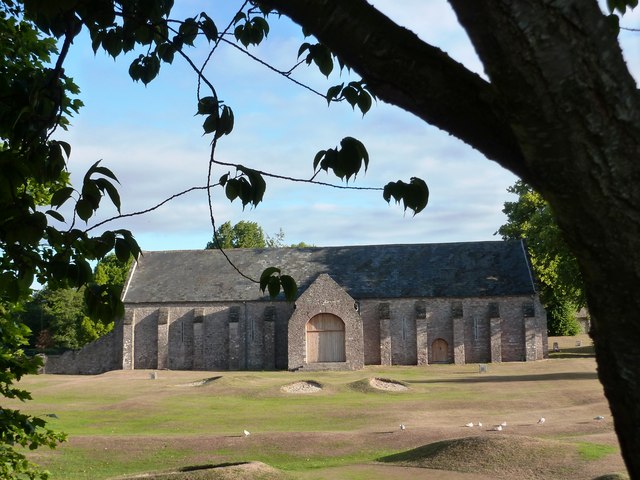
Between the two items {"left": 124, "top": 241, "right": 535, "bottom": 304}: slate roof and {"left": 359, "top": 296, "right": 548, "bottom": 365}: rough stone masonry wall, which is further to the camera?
{"left": 124, "top": 241, "right": 535, "bottom": 304}: slate roof

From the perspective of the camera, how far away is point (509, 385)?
33156 mm

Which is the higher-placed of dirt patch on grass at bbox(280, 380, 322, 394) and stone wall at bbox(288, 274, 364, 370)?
stone wall at bbox(288, 274, 364, 370)

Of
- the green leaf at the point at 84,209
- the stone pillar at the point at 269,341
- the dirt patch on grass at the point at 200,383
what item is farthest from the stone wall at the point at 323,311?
the green leaf at the point at 84,209

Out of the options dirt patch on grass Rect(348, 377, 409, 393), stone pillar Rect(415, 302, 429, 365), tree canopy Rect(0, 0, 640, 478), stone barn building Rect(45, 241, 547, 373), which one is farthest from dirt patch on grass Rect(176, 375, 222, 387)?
tree canopy Rect(0, 0, 640, 478)

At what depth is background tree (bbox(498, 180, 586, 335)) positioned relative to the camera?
4188 centimetres

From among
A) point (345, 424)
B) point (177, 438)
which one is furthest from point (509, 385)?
point (177, 438)

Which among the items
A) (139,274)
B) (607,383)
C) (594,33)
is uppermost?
(139,274)

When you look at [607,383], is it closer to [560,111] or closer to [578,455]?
[560,111]

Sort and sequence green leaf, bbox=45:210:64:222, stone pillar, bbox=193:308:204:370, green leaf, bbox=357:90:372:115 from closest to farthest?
green leaf, bbox=45:210:64:222
green leaf, bbox=357:90:372:115
stone pillar, bbox=193:308:204:370

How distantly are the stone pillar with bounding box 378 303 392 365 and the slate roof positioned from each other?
1.02m

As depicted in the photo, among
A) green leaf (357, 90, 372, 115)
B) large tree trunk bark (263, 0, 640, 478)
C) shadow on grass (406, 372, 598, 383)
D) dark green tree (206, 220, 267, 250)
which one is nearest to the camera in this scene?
large tree trunk bark (263, 0, 640, 478)

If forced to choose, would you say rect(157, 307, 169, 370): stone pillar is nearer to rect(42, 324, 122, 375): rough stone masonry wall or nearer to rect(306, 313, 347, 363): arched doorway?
rect(42, 324, 122, 375): rough stone masonry wall

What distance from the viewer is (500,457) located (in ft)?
50.6

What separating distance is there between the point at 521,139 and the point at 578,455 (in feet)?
49.7
